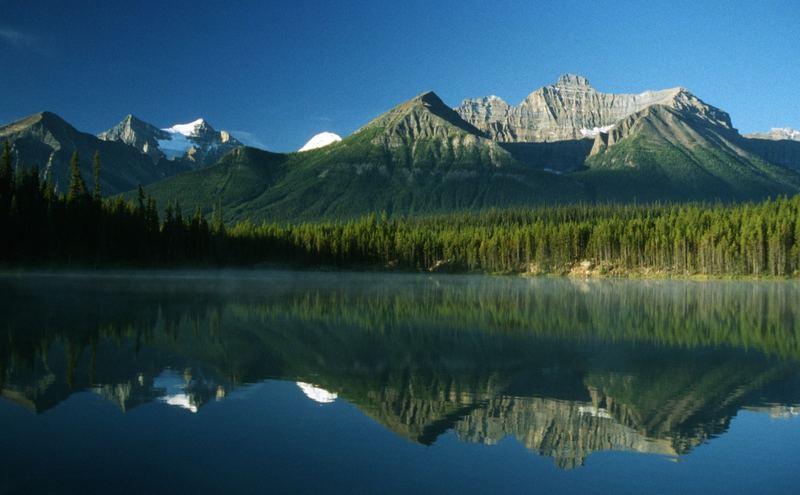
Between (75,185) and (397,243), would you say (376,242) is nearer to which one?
(397,243)

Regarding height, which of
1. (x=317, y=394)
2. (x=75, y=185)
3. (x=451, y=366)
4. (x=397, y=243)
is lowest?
(x=451, y=366)

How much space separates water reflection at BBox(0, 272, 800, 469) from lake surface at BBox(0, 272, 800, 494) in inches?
4.4

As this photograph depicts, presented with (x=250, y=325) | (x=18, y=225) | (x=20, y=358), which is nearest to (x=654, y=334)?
(x=250, y=325)

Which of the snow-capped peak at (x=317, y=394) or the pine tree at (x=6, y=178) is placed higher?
the pine tree at (x=6, y=178)

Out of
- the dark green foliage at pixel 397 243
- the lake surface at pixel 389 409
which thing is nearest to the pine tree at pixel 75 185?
the dark green foliage at pixel 397 243

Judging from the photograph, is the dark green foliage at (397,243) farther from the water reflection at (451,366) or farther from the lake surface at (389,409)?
the lake surface at (389,409)

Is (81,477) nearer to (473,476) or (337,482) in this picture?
(337,482)

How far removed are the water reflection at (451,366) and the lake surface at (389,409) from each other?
0.11 meters

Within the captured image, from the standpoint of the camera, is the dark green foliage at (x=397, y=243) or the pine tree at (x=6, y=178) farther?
the dark green foliage at (x=397, y=243)

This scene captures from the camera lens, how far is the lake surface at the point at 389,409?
1358 centimetres

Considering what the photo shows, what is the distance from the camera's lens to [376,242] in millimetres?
169500

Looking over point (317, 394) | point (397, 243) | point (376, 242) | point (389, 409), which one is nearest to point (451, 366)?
point (317, 394)

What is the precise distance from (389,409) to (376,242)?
15077 cm

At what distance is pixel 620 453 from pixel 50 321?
105 feet
